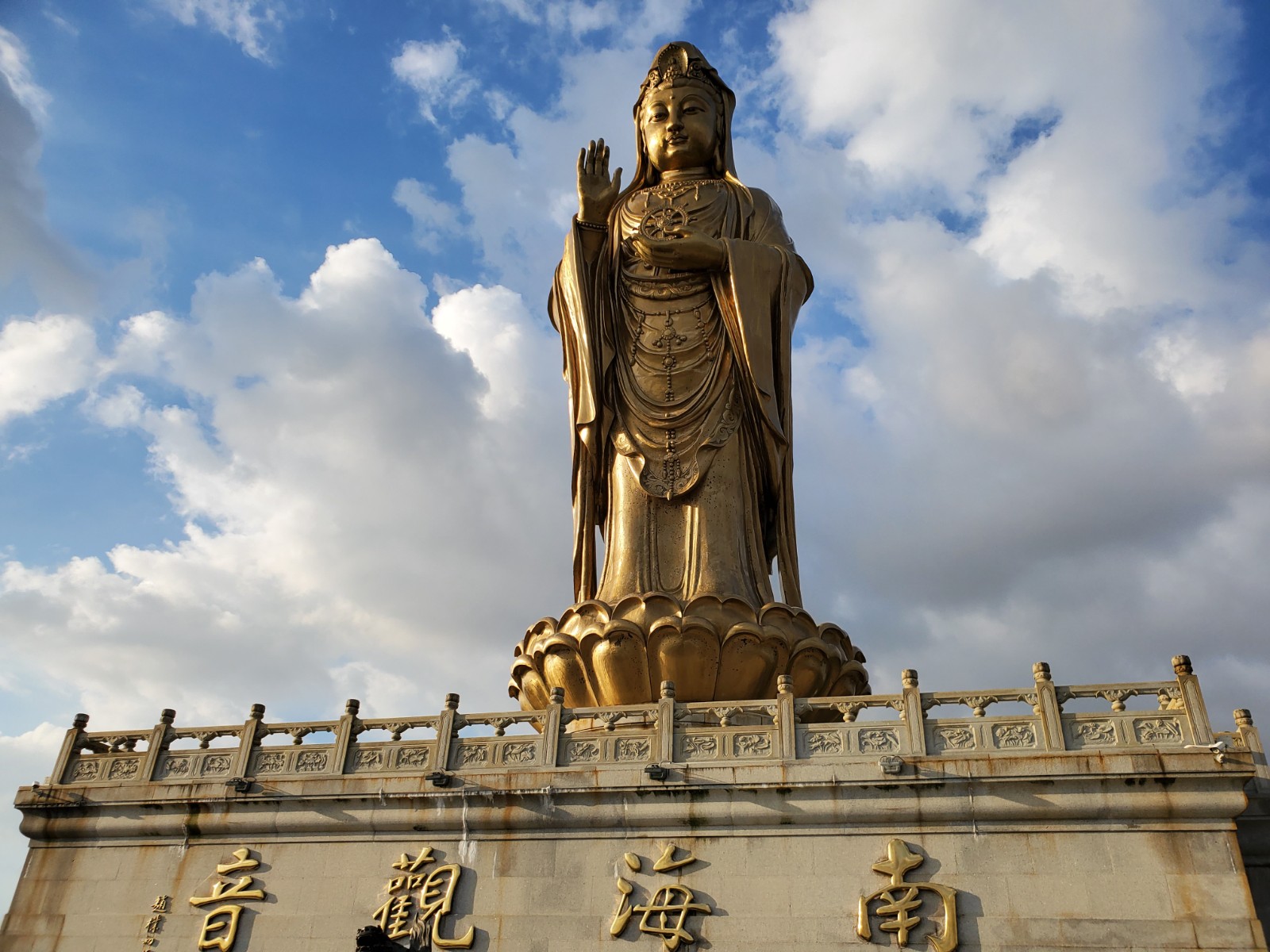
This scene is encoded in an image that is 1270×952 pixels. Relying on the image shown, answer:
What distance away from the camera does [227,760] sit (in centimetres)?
998

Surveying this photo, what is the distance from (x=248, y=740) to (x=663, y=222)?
7608 millimetres

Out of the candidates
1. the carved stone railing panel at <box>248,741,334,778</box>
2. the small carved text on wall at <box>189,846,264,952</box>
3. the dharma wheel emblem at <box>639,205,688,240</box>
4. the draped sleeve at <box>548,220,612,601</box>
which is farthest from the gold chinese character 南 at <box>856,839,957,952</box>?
the dharma wheel emblem at <box>639,205,688,240</box>

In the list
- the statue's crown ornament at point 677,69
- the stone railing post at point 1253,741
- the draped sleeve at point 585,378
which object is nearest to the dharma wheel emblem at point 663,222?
the draped sleeve at point 585,378

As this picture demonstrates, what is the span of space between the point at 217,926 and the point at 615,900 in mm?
3102

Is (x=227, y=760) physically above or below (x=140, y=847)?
above

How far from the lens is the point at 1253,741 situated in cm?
815

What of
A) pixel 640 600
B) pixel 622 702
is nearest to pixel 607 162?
pixel 640 600

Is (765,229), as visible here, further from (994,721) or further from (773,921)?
(773,921)

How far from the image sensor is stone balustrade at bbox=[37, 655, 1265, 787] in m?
8.35

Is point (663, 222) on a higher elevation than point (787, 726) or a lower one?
higher

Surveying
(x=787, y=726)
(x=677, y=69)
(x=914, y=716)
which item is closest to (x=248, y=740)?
(x=787, y=726)

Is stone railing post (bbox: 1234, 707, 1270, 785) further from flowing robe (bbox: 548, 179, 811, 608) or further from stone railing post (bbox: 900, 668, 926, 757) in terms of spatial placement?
flowing robe (bbox: 548, 179, 811, 608)

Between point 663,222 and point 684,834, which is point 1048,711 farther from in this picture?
point 663,222

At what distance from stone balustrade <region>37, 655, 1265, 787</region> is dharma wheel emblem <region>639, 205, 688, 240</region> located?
6.22m
